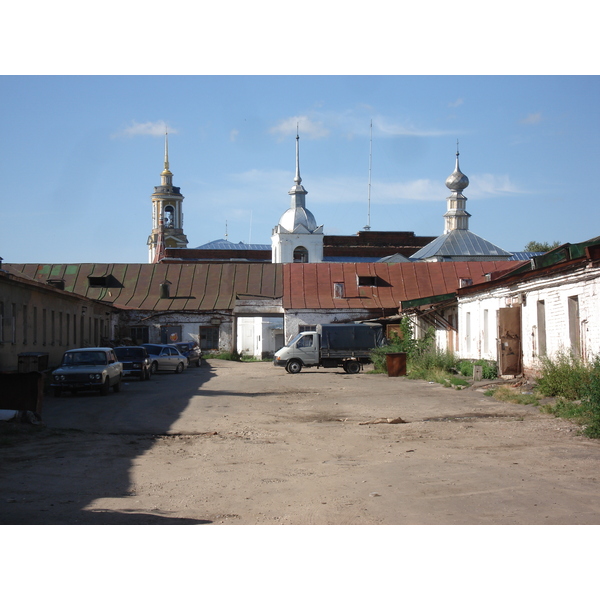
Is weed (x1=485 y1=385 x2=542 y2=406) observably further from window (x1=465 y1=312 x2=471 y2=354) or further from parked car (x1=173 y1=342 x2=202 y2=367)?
parked car (x1=173 y1=342 x2=202 y2=367)

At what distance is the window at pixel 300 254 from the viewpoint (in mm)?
82062

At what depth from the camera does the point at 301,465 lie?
1052 cm

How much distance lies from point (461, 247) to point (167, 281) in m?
37.3

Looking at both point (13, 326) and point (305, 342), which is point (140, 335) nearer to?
point (305, 342)

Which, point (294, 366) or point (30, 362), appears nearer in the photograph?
point (30, 362)

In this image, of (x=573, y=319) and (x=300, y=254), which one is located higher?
(x=300, y=254)

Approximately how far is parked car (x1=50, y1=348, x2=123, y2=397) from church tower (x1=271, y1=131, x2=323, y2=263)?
56.4m

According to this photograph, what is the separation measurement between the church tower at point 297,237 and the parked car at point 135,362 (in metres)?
49.8

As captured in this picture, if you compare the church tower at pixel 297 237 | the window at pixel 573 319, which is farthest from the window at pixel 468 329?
the church tower at pixel 297 237

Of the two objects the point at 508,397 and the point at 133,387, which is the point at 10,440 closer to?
the point at 508,397

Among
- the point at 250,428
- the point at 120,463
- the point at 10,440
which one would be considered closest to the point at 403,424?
the point at 250,428

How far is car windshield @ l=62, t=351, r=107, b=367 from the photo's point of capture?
77.4 feet

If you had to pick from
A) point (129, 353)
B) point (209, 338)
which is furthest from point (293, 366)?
point (209, 338)

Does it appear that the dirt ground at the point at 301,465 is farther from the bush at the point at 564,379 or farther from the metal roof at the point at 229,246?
the metal roof at the point at 229,246
